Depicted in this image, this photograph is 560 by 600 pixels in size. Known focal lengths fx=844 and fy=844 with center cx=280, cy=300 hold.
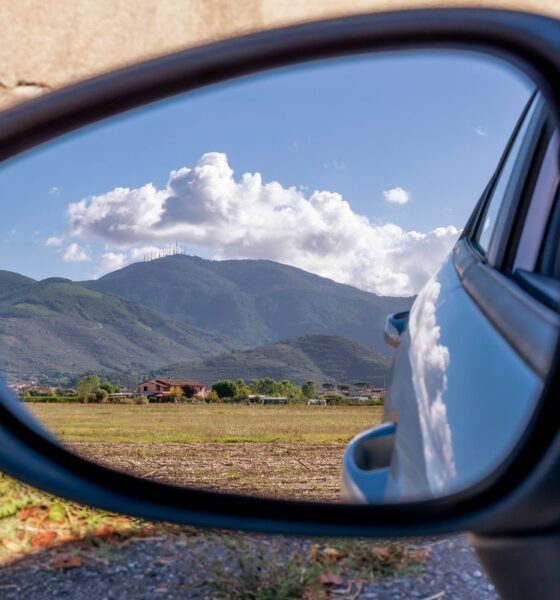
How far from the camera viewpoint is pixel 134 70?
2.20ft

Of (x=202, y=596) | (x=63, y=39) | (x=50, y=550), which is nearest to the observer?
(x=202, y=596)

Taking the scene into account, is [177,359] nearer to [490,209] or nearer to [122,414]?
[122,414]

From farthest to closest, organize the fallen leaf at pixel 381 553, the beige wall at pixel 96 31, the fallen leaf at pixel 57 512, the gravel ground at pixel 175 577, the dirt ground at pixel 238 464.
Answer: the beige wall at pixel 96 31 < the fallen leaf at pixel 57 512 < the fallen leaf at pixel 381 553 < the gravel ground at pixel 175 577 < the dirt ground at pixel 238 464

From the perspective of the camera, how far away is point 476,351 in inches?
26.5

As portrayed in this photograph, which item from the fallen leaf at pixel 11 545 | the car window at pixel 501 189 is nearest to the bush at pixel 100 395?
the car window at pixel 501 189

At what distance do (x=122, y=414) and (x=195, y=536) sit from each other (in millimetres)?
1244

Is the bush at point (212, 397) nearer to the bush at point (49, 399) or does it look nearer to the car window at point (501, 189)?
the bush at point (49, 399)

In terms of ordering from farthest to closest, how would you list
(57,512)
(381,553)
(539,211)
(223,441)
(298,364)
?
(57,512) → (381,553) → (223,441) → (539,211) → (298,364)

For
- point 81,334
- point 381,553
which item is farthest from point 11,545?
point 81,334

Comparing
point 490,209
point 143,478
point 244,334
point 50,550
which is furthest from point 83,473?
point 50,550

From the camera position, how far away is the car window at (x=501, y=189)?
71cm

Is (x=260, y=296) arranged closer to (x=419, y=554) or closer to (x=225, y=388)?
(x=225, y=388)

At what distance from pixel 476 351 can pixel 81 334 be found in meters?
0.37

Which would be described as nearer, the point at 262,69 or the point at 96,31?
the point at 262,69
